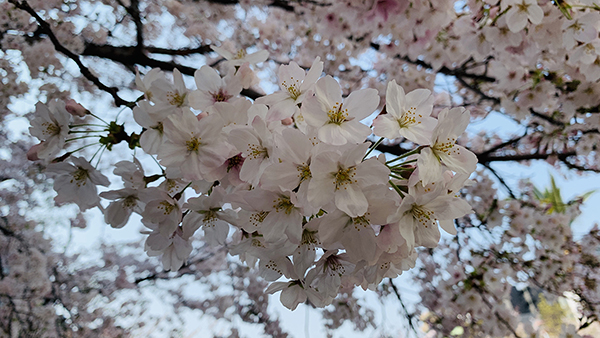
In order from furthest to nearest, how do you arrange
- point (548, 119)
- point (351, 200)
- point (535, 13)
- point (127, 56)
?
point (548, 119)
point (127, 56)
point (535, 13)
point (351, 200)

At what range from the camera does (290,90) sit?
2.57 feet

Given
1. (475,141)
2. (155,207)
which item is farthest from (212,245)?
(475,141)

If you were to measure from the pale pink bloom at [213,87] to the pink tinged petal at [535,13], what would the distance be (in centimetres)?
140

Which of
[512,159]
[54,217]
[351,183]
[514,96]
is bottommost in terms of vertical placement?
[54,217]

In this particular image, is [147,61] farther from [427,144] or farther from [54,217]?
[54,217]

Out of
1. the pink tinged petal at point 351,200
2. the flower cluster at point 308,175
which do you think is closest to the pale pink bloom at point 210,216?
the flower cluster at point 308,175

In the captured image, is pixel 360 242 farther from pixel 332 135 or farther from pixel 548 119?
pixel 548 119

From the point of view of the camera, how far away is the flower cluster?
627 mm

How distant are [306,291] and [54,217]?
266 inches

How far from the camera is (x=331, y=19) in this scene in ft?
9.47

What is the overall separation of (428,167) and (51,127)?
3.45 ft

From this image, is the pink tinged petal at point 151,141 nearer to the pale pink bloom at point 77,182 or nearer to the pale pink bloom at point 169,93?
the pale pink bloom at point 169,93

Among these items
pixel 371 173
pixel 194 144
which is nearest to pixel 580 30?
pixel 371 173

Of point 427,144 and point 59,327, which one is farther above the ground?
point 427,144
